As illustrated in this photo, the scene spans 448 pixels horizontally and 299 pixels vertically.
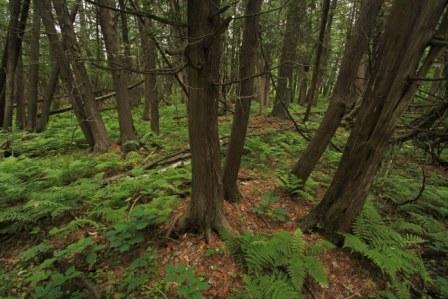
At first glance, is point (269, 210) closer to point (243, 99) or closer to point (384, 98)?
point (243, 99)

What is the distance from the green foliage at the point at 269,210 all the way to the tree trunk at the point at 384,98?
2.01 ft

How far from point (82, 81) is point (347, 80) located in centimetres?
614

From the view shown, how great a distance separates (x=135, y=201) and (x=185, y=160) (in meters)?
2.01

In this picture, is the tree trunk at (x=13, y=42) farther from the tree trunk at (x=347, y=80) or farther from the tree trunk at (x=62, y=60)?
the tree trunk at (x=347, y=80)

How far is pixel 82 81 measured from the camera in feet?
20.9

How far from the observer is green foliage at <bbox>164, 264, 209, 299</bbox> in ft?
7.41

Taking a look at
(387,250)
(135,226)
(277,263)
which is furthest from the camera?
(135,226)

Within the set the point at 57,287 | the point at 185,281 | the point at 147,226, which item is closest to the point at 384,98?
the point at 185,281

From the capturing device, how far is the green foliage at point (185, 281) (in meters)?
2.26

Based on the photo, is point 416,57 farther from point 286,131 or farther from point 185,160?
point 286,131

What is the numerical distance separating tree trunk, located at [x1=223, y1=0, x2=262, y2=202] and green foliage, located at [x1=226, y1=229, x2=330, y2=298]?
37.2 inches

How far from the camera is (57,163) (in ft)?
17.4

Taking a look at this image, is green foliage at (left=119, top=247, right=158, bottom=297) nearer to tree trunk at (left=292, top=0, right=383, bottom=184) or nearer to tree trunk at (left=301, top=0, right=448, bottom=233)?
tree trunk at (left=301, top=0, right=448, bottom=233)

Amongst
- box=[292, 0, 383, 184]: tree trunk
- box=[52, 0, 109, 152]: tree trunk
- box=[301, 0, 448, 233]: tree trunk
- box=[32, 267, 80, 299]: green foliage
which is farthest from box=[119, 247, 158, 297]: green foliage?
box=[52, 0, 109, 152]: tree trunk
